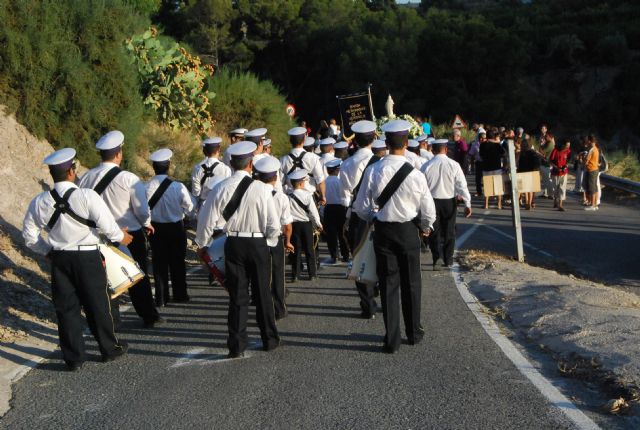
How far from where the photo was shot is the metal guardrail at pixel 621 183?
22873 mm

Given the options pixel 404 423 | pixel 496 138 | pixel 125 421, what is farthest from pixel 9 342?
pixel 496 138

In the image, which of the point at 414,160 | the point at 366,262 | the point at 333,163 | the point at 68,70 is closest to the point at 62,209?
the point at 366,262

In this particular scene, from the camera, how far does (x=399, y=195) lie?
321 inches

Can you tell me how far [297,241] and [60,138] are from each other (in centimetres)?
667

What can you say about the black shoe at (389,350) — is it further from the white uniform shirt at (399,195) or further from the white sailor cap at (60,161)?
the white sailor cap at (60,161)

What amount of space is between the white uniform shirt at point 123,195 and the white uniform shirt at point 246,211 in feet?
6.42

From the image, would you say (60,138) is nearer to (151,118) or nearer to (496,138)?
A: (151,118)

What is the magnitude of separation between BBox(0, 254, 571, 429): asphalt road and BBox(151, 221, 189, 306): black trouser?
51.3 inches

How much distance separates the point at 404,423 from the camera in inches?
240

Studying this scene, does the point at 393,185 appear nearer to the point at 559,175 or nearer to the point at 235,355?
the point at 235,355

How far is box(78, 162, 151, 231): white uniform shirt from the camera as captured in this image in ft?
31.7

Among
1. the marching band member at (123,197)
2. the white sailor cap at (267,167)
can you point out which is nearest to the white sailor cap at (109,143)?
the marching band member at (123,197)

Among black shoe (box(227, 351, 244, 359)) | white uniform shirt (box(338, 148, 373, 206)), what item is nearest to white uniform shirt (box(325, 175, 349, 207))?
white uniform shirt (box(338, 148, 373, 206))

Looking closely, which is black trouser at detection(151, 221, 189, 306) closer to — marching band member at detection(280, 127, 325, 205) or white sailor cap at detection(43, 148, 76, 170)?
marching band member at detection(280, 127, 325, 205)
